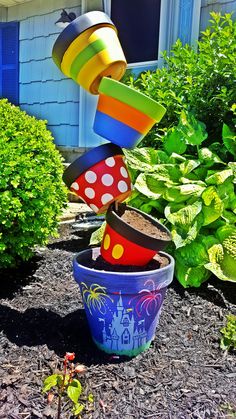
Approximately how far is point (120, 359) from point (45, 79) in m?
4.90

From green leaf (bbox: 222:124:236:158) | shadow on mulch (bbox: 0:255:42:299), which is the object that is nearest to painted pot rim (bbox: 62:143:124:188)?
shadow on mulch (bbox: 0:255:42:299)

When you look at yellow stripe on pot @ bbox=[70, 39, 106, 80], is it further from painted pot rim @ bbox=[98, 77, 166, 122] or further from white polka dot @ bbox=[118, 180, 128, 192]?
white polka dot @ bbox=[118, 180, 128, 192]

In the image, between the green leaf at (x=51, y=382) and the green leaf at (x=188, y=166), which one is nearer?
the green leaf at (x=51, y=382)

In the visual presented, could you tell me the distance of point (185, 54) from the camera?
322cm

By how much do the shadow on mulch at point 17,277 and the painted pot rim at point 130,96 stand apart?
1296mm

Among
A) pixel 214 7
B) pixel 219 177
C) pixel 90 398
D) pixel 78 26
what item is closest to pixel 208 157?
pixel 219 177

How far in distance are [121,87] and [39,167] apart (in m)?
0.95

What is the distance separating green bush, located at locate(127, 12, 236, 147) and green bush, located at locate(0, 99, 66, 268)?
0.95 m

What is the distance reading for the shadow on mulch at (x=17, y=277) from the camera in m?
2.41

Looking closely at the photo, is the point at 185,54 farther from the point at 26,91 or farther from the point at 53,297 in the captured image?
the point at 26,91

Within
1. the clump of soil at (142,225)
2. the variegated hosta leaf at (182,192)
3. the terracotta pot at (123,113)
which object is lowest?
the variegated hosta leaf at (182,192)

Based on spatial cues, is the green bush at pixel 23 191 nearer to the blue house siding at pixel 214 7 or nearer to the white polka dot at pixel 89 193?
the white polka dot at pixel 89 193

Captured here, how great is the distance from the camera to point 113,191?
70.7 inches

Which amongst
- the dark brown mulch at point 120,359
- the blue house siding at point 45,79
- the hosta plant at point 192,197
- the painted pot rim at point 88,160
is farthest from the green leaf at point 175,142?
the blue house siding at point 45,79
